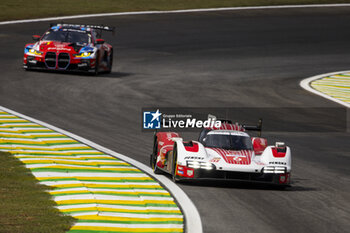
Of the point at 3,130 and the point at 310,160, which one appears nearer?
the point at 310,160

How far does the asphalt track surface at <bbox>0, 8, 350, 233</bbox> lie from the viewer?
12.0m

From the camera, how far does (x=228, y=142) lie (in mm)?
14398

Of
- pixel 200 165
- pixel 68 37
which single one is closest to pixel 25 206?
pixel 200 165

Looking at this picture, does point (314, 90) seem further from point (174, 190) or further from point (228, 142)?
→ point (174, 190)

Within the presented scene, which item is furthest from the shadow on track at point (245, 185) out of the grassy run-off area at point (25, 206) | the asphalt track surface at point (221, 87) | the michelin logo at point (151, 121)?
the grassy run-off area at point (25, 206)

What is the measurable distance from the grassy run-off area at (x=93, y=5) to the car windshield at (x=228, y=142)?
102 feet

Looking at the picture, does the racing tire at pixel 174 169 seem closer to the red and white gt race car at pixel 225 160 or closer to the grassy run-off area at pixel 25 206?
the red and white gt race car at pixel 225 160

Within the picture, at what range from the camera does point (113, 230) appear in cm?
959

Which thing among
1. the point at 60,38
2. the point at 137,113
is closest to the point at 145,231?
the point at 137,113

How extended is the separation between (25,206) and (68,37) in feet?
62.4

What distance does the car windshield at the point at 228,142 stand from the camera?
1434 centimetres

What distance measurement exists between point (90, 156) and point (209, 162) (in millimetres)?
3443

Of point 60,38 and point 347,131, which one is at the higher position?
point 60,38

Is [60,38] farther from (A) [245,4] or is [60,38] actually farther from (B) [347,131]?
(A) [245,4]
